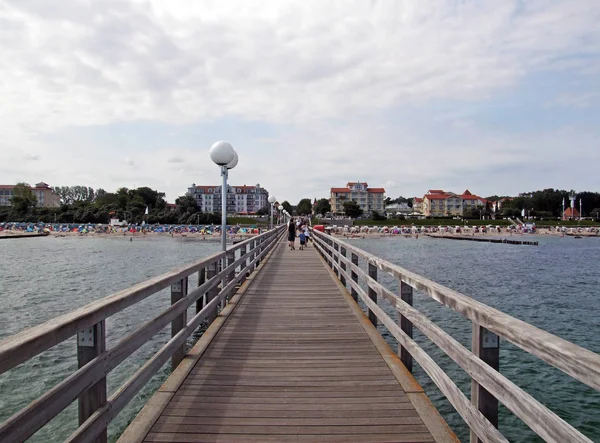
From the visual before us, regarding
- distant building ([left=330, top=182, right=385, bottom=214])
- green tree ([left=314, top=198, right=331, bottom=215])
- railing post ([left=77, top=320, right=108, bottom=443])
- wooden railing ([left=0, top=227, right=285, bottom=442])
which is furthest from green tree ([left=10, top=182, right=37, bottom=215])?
railing post ([left=77, top=320, right=108, bottom=443])

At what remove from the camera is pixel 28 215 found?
115 metres

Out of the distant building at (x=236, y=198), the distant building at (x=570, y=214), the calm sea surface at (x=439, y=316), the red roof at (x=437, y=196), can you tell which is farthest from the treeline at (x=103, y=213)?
the distant building at (x=570, y=214)

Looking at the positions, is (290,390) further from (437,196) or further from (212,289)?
(437,196)

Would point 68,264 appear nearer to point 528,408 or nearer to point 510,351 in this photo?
point 510,351

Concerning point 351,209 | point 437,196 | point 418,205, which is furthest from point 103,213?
point 418,205

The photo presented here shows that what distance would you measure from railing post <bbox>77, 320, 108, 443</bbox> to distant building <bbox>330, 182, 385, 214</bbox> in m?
136

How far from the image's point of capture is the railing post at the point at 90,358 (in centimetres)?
237

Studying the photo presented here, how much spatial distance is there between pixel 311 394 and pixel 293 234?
18682 mm

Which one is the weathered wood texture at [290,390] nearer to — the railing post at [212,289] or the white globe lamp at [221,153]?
the railing post at [212,289]

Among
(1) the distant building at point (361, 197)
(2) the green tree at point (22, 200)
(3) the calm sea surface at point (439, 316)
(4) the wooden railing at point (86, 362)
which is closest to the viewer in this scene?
(4) the wooden railing at point (86, 362)

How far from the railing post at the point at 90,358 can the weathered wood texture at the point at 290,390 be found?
64cm

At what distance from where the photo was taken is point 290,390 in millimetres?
3770

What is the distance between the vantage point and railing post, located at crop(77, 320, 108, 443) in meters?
2.37

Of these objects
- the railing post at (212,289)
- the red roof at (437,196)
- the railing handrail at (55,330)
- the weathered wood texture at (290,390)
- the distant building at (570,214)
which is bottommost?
the weathered wood texture at (290,390)
